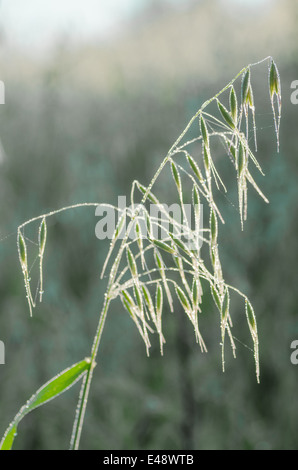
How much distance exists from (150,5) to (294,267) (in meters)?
12.3

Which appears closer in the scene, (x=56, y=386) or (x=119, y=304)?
(x=56, y=386)

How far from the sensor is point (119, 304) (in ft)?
7.45

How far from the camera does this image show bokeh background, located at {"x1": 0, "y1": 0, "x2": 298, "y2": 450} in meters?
1.77

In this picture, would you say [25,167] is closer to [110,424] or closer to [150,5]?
[110,424]

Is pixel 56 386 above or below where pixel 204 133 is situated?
below

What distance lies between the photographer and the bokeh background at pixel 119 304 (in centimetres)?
177

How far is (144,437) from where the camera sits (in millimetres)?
1826
